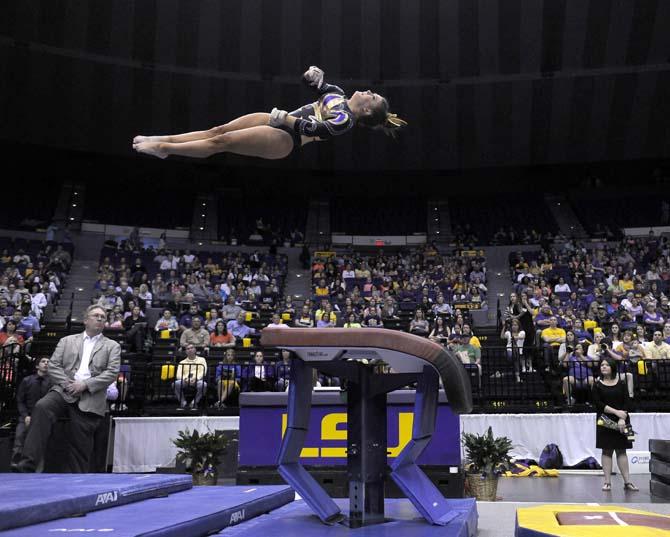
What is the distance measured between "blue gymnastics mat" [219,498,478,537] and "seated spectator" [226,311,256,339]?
981cm

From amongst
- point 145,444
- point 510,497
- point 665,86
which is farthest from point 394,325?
point 665,86

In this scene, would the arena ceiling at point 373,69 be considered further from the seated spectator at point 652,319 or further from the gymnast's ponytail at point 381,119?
the gymnast's ponytail at point 381,119

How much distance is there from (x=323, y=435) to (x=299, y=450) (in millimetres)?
3197

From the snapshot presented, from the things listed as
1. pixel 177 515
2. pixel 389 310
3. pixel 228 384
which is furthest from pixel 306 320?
pixel 177 515

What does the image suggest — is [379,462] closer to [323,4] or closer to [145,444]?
[145,444]

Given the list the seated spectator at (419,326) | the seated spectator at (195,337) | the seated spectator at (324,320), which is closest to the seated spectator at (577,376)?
the seated spectator at (419,326)

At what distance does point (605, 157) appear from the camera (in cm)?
2352

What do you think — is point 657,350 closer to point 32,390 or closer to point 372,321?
point 372,321

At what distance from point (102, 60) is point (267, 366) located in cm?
1498

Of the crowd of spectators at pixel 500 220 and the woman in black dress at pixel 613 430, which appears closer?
the woman in black dress at pixel 613 430

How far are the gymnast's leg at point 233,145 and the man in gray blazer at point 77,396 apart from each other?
208 centimetres

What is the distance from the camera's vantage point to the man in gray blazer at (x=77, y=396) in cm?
590

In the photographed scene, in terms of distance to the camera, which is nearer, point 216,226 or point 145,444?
point 145,444

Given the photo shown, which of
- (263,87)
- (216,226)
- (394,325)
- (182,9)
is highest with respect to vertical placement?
(182,9)
